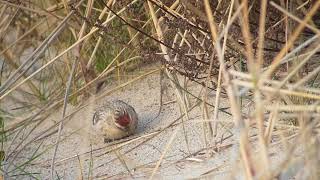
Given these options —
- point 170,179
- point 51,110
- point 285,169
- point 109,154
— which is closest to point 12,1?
point 51,110

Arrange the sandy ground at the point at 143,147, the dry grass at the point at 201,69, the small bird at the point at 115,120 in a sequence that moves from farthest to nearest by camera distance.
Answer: the small bird at the point at 115,120
the sandy ground at the point at 143,147
the dry grass at the point at 201,69

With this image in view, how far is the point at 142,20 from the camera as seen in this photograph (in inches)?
109

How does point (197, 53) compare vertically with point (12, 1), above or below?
below

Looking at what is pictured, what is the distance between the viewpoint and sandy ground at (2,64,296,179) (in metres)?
2.09

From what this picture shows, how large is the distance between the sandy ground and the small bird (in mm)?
34

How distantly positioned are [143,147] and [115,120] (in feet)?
0.84

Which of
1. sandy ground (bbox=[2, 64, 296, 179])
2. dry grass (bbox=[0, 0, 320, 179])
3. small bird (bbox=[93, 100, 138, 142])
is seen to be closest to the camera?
dry grass (bbox=[0, 0, 320, 179])

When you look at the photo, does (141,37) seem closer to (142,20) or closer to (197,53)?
(142,20)

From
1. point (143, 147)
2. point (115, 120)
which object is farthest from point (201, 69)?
point (115, 120)

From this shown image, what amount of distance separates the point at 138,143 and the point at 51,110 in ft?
1.79

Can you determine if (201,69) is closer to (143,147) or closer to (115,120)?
(143,147)

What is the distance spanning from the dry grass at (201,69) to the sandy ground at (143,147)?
0.02 metres

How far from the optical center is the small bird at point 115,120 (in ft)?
8.36

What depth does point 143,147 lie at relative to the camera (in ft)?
7.82
